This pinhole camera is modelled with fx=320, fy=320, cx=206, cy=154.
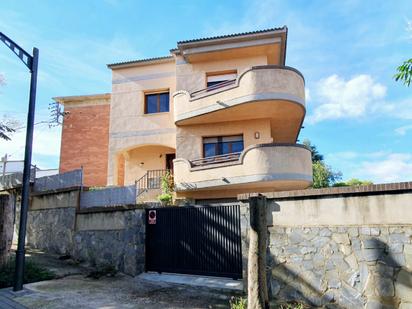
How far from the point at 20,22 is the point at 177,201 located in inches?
353

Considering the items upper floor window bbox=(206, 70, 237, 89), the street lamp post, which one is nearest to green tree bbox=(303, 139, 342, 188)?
upper floor window bbox=(206, 70, 237, 89)

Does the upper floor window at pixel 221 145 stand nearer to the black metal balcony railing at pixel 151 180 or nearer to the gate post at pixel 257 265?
the black metal balcony railing at pixel 151 180

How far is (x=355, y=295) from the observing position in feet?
19.3

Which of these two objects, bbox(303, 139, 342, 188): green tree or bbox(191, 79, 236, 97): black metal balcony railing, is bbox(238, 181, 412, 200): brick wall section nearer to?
bbox(191, 79, 236, 97): black metal balcony railing

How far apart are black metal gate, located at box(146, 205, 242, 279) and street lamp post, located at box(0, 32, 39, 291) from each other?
3.43 meters

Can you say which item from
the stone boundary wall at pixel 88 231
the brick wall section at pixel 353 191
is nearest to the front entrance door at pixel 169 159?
the stone boundary wall at pixel 88 231

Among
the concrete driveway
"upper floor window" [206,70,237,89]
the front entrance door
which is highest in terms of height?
"upper floor window" [206,70,237,89]

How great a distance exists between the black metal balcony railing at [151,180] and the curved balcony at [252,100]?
2727 mm

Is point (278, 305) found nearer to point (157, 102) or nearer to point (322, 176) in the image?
point (157, 102)

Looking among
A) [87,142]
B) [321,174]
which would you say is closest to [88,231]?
[87,142]

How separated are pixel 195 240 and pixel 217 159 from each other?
6004mm

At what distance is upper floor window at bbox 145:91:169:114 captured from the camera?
1697 centimetres

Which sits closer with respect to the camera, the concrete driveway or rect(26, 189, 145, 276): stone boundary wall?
the concrete driveway

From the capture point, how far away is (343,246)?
6176 mm
